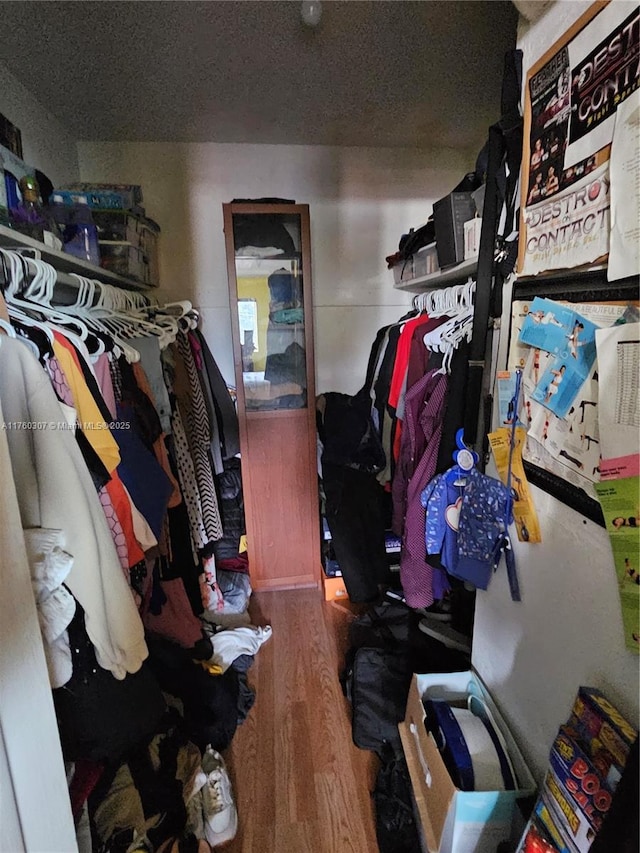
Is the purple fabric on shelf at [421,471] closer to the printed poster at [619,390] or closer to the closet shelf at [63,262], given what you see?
the printed poster at [619,390]

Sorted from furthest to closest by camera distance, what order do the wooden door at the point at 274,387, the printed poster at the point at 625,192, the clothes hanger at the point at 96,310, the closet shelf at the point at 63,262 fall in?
the wooden door at the point at 274,387 < the clothes hanger at the point at 96,310 < the closet shelf at the point at 63,262 < the printed poster at the point at 625,192

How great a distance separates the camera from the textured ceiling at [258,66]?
4.08ft

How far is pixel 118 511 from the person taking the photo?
1.01m

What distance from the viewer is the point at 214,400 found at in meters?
1.99

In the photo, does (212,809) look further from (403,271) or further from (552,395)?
(403,271)

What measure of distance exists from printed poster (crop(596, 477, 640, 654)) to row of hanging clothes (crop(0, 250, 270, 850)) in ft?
2.95

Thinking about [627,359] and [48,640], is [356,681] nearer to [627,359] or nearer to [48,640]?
[48,640]

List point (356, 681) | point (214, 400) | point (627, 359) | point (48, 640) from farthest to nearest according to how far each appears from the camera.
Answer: point (214, 400), point (356, 681), point (48, 640), point (627, 359)

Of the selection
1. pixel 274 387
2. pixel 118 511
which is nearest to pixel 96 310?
pixel 118 511

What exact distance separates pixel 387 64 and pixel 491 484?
1555mm

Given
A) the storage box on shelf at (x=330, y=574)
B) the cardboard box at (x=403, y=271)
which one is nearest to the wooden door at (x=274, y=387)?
the storage box on shelf at (x=330, y=574)

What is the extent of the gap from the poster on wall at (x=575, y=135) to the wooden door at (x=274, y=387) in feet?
3.86

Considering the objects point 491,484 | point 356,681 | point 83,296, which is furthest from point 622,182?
point 356,681

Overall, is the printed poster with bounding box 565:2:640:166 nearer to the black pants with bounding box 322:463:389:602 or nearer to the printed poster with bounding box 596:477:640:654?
the printed poster with bounding box 596:477:640:654
